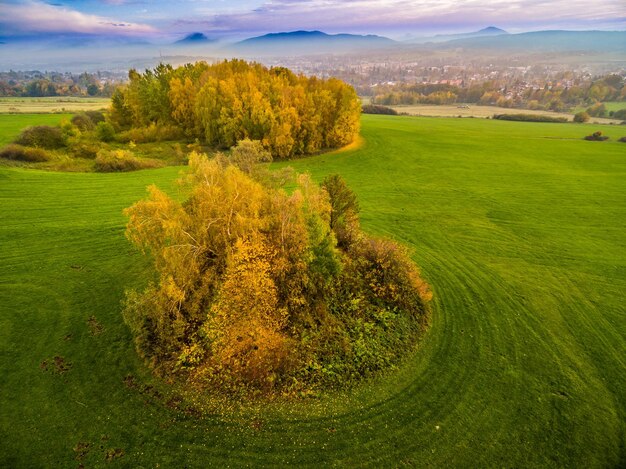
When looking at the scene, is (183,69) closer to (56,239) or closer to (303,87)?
(303,87)

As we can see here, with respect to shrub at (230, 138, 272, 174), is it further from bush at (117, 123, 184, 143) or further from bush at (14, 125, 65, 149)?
bush at (14, 125, 65, 149)

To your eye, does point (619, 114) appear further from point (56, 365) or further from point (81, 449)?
point (81, 449)

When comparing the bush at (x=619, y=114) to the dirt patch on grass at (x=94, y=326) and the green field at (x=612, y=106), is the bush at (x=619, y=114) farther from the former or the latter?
the dirt patch on grass at (x=94, y=326)

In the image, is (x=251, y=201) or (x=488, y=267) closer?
(x=251, y=201)

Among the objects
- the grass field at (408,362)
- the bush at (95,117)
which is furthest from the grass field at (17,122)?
the grass field at (408,362)

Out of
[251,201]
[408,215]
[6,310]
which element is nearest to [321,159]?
[408,215]

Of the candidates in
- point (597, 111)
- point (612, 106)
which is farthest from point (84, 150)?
point (612, 106)

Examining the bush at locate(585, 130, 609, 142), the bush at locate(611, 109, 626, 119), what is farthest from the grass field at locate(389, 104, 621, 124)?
the bush at locate(585, 130, 609, 142)
